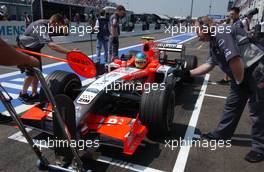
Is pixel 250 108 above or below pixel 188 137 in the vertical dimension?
above

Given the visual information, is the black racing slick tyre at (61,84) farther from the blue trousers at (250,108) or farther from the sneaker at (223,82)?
the sneaker at (223,82)

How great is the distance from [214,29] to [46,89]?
7.24ft

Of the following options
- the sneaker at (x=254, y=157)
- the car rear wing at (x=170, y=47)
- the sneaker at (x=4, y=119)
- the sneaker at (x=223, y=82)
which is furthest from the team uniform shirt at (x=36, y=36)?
the sneaker at (x=223, y=82)

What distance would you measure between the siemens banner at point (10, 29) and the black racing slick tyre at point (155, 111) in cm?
1134

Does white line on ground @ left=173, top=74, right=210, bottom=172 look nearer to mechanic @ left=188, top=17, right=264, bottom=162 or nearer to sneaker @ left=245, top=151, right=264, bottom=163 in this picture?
mechanic @ left=188, top=17, right=264, bottom=162

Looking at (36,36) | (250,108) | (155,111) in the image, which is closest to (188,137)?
(155,111)

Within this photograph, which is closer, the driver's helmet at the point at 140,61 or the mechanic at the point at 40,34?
the mechanic at the point at 40,34

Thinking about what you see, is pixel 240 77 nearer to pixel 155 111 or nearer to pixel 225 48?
pixel 225 48

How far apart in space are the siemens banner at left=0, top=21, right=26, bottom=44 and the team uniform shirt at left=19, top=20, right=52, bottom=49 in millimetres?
8994

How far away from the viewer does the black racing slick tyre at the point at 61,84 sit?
409cm

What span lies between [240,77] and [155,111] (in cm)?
117

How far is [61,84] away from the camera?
163 inches

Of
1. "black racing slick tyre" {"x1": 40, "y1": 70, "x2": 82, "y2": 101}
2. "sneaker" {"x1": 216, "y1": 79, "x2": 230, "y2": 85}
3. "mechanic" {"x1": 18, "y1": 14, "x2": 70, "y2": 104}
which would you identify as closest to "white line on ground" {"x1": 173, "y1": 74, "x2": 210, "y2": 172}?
"sneaker" {"x1": 216, "y1": 79, "x2": 230, "y2": 85}

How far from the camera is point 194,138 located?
401 cm
